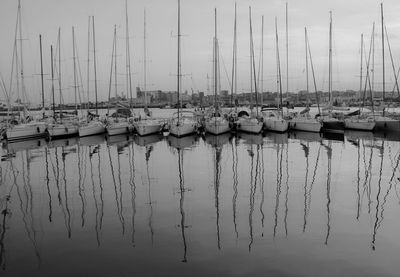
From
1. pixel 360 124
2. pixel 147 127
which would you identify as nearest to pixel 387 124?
pixel 360 124

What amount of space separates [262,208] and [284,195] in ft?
6.08

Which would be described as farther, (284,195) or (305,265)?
(284,195)

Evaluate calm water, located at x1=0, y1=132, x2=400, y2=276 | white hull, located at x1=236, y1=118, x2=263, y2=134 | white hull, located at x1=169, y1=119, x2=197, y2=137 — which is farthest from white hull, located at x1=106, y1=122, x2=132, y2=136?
calm water, located at x1=0, y1=132, x2=400, y2=276

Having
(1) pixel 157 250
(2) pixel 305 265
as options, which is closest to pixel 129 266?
(1) pixel 157 250

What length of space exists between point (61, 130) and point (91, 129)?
263cm

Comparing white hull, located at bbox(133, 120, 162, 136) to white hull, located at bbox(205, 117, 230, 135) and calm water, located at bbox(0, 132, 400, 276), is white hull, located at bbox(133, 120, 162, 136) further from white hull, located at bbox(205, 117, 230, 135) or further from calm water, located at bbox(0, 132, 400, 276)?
calm water, located at bbox(0, 132, 400, 276)

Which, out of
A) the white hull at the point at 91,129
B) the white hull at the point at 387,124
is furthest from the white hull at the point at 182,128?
the white hull at the point at 387,124

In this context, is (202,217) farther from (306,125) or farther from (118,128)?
(306,125)

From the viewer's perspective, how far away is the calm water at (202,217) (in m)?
7.68

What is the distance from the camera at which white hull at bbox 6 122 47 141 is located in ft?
110

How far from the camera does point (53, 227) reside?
9961mm

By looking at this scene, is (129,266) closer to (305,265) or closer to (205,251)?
(205,251)

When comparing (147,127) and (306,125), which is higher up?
(147,127)

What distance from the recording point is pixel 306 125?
1506 inches
